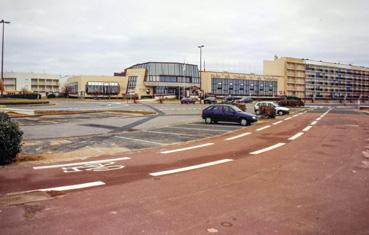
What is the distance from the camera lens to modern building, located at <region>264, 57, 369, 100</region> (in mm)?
122375

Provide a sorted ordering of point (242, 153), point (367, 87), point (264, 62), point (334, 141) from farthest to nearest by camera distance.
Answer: point (367, 87), point (264, 62), point (334, 141), point (242, 153)

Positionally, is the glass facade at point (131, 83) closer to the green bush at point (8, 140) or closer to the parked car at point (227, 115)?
the parked car at point (227, 115)

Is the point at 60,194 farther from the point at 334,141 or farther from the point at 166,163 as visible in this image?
the point at 334,141

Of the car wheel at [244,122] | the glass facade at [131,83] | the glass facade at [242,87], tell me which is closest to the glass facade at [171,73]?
the glass facade at [131,83]

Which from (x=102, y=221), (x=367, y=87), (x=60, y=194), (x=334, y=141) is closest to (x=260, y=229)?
(x=102, y=221)

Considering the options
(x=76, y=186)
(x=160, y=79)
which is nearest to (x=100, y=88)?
(x=160, y=79)

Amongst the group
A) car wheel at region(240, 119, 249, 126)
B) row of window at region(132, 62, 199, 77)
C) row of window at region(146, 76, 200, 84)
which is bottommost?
car wheel at region(240, 119, 249, 126)

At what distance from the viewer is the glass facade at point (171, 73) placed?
338 ft

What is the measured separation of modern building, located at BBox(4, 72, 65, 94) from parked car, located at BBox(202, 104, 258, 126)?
360ft

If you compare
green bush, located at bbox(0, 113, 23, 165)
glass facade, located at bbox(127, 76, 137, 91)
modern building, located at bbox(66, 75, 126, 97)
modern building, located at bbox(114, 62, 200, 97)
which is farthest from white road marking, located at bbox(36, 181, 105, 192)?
glass facade, located at bbox(127, 76, 137, 91)

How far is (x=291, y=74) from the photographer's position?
12256cm

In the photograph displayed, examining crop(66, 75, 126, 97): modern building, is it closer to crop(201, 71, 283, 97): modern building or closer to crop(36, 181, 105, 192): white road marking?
crop(201, 71, 283, 97): modern building

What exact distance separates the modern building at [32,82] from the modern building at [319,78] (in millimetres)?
83435

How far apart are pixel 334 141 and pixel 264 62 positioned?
121 metres
